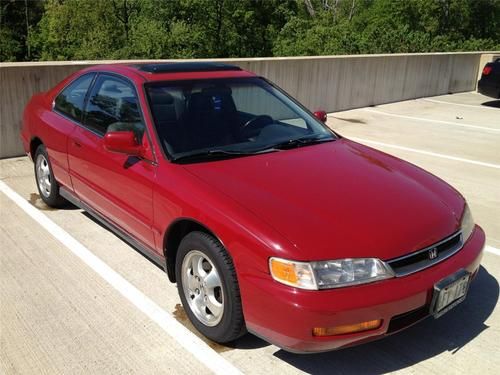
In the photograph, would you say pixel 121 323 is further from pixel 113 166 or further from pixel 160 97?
pixel 160 97

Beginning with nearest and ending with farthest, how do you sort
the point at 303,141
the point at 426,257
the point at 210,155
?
the point at 426,257 < the point at 210,155 < the point at 303,141

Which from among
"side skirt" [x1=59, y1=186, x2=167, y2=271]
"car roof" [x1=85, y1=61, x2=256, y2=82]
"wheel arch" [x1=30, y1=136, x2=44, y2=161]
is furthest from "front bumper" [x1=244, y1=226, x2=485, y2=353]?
"wheel arch" [x1=30, y1=136, x2=44, y2=161]

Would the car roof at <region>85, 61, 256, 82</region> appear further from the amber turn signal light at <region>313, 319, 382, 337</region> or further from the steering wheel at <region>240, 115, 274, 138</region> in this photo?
the amber turn signal light at <region>313, 319, 382, 337</region>

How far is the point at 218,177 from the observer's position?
305 cm

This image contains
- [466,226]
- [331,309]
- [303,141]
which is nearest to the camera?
[331,309]

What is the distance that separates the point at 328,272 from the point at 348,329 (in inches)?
11.6

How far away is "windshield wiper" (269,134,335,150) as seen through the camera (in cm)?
360

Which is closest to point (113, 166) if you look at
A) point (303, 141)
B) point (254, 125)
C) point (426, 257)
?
point (254, 125)

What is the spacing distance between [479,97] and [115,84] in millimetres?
14034

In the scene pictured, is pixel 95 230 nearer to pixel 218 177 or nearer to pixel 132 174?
pixel 132 174

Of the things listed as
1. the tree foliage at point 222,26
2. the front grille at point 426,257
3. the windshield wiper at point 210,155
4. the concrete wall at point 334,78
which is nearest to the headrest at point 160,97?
the windshield wiper at point 210,155

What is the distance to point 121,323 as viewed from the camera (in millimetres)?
3176

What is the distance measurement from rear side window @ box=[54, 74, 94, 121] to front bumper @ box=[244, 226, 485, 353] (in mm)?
2628

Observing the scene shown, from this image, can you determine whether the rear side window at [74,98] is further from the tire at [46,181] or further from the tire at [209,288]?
the tire at [209,288]
